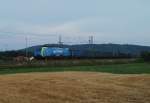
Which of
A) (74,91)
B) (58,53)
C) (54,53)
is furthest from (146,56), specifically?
(74,91)

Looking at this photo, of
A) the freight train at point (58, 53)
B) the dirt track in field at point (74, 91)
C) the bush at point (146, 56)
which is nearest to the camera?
the dirt track in field at point (74, 91)

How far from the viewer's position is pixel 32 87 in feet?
61.5

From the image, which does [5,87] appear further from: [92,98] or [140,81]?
[140,81]

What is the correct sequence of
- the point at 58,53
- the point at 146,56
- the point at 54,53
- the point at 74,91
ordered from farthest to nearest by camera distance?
the point at 146,56, the point at 58,53, the point at 54,53, the point at 74,91

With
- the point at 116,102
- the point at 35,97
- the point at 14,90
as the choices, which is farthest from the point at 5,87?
the point at 116,102

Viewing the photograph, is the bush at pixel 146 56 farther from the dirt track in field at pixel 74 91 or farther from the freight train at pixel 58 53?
the dirt track in field at pixel 74 91

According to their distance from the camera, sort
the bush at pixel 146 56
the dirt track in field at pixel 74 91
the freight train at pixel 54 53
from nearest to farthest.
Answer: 1. the dirt track in field at pixel 74 91
2. the freight train at pixel 54 53
3. the bush at pixel 146 56

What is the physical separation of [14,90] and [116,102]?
465 centimetres

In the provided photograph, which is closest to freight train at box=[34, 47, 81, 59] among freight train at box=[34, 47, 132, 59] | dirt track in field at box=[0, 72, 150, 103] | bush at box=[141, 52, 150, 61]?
freight train at box=[34, 47, 132, 59]

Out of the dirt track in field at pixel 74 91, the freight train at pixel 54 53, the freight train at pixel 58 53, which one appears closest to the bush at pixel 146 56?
the freight train at pixel 58 53

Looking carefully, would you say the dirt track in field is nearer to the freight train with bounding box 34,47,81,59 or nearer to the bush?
the freight train with bounding box 34,47,81,59

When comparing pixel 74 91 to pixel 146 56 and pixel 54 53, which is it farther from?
pixel 146 56

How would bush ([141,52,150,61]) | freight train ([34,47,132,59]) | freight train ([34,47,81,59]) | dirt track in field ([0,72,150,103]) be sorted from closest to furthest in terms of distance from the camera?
1. dirt track in field ([0,72,150,103])
2. freight train ([34,47,81,59])
3. freight train ([34,47,132,59])
4. bush ([141,52,150,61])

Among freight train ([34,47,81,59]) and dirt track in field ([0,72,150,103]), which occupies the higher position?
freight train ([34,47,81,59])
